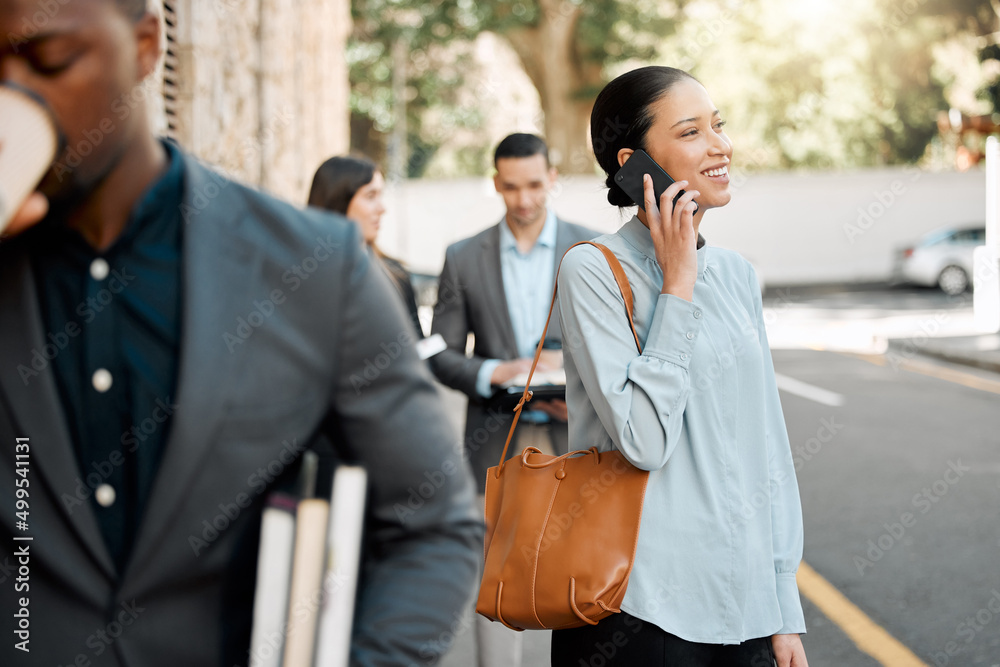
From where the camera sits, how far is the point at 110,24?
1103 mm

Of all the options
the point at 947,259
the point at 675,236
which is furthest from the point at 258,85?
the point at 947,259

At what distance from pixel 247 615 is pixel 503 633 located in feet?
7.88

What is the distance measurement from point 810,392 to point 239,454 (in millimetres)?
9828

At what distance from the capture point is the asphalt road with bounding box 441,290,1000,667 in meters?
4.22

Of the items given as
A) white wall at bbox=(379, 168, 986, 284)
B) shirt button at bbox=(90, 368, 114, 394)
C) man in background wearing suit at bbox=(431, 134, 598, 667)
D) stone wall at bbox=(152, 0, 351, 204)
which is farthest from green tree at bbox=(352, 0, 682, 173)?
shirt button at bbox=(90, 368, 114, 394)

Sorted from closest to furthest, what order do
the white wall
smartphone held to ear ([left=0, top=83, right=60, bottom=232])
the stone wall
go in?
1. smartphone held to ear ([left=0, top=83, right=60, bottom=232])
2. the stone wall
3. the white wall

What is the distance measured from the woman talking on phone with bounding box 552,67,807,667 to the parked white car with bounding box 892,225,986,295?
67.2ft

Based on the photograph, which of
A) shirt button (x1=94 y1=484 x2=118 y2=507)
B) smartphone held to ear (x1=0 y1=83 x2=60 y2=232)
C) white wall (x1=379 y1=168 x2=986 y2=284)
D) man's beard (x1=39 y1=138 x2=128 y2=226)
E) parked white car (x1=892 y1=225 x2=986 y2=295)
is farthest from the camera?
white wall (x1=379 y1=168 x2=986 y2=284)

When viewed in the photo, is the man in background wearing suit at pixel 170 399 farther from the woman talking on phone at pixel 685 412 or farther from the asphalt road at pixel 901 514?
the asphalt road at pixel 901 514

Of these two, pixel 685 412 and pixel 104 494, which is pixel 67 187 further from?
pixel 685 412

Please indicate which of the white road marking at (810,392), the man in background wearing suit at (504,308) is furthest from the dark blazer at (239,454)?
the white road marking at (810,392)

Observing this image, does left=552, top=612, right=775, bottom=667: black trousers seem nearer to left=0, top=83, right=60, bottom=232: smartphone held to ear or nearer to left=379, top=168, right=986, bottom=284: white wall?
left=0, top=83, right=60, bottom=232: smartphone held to ear

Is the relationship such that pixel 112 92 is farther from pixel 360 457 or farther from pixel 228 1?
pixel 228 1

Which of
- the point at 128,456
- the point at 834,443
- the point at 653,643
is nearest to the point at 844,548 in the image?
the point at 834,443
